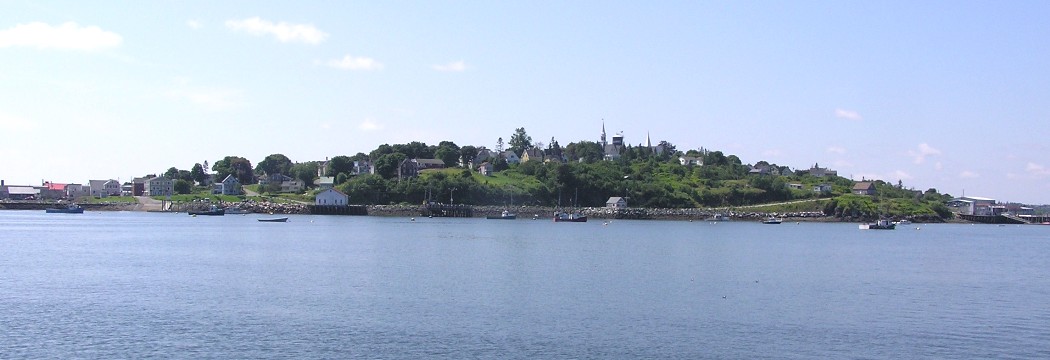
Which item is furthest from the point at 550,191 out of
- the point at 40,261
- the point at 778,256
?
the point at 40,261

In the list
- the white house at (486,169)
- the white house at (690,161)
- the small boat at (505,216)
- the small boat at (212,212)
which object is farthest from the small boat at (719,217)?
the small boat at (212,212)

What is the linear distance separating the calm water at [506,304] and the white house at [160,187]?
348 feet

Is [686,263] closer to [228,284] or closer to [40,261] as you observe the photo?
[228,284]

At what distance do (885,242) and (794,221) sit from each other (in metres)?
55.0

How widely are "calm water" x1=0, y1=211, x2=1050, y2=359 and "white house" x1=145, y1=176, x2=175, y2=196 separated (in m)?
Result: 106

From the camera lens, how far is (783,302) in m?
34.4

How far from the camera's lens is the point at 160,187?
6383 inches

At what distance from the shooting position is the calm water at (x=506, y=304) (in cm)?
2541

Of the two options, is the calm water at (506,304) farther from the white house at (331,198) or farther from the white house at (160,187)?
the white house at (160,187)

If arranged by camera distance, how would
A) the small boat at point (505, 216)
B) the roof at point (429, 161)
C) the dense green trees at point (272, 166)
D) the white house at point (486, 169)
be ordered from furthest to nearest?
the dense green trees at point (272, 166), the roof at point (429, 161), the white house at point (486, 169), the small boat at point (505, 216)

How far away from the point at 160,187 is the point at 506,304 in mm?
143073

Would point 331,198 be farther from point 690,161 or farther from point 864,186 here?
point 864,186

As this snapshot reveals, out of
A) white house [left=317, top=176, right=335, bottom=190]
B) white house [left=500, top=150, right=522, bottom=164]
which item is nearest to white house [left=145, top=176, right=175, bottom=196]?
white house [left=317, top=176, right=335, bottom=190]

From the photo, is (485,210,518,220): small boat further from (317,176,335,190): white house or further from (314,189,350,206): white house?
(317,176,335,190): white house
